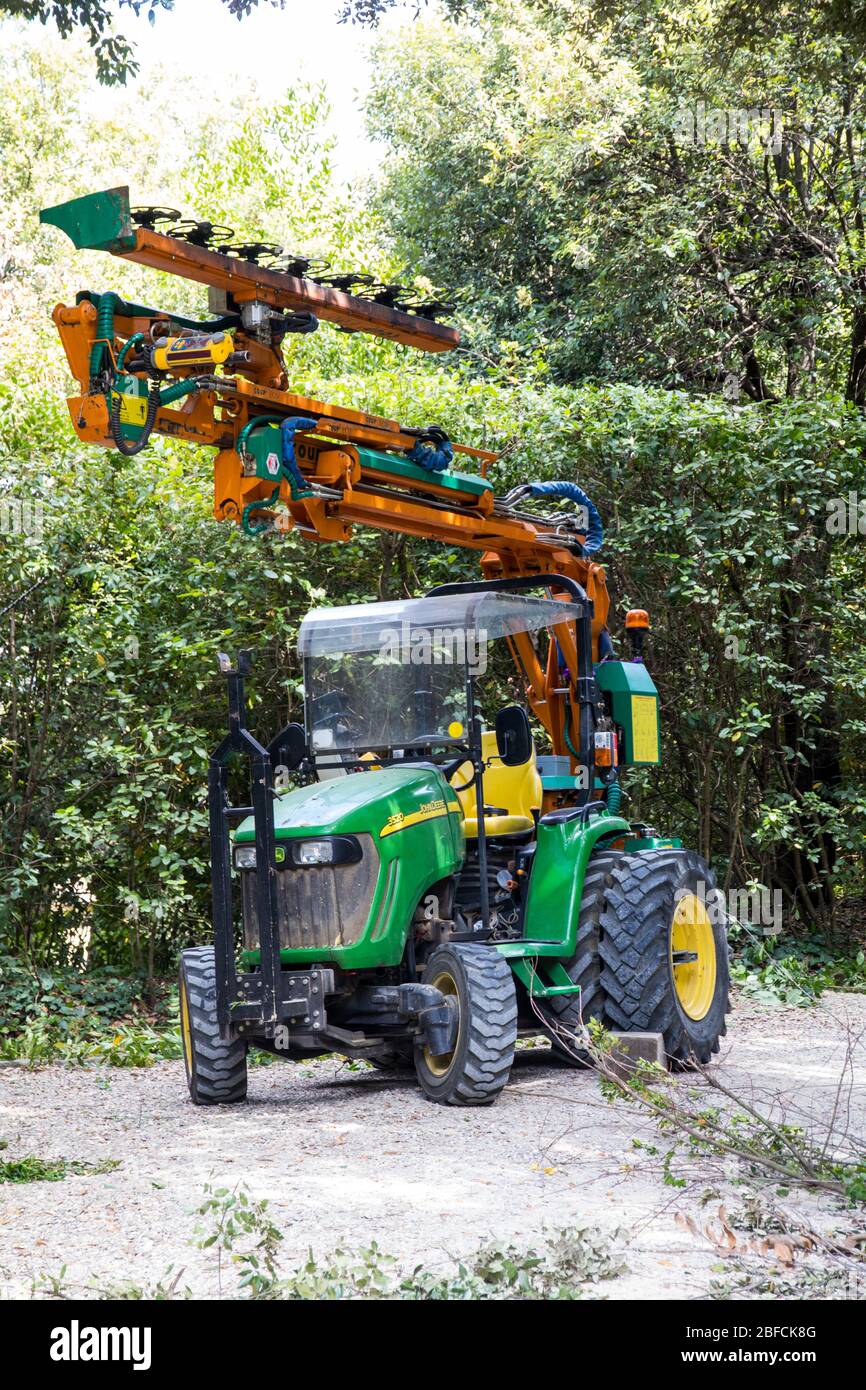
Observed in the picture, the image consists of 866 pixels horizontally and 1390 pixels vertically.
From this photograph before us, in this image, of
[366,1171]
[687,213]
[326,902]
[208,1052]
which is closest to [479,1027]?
[326,902]

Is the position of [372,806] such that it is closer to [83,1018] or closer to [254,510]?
[254,510]

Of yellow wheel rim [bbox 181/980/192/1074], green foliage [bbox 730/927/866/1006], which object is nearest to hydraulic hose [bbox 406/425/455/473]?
yellow wheel rim [bbox 181/980/192/1074]

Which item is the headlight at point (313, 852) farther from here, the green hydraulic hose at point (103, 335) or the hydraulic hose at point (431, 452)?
the green hydraulic hose at point (103, 335)

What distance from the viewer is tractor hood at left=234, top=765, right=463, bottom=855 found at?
6.79 m

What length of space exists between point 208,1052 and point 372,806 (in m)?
1.35

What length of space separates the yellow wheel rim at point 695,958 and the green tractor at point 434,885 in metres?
0.01

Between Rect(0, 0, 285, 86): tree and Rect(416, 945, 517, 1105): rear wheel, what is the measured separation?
4.08 metres

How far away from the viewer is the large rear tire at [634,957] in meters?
7.17

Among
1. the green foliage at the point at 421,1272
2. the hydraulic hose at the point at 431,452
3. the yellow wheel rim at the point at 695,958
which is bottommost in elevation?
the green foliage at the point at 421,1272

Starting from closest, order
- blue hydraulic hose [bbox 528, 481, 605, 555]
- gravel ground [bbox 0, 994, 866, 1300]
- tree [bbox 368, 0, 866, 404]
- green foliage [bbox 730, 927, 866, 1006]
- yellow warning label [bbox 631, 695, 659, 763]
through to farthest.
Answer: gravel ground [bbox 0, 994, 866, 1300], yellow warning label [bbox 631, 695, 659, 763], blue hydraulic hose [bbox 528, 481, 605, 555], green foliage [bbox 730, 927, 866, 1006], tree [bbox 368, 0, 866, 404]

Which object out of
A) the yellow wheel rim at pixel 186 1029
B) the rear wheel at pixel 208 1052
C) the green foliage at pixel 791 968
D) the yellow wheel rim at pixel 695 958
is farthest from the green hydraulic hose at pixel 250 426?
the green foliage at pixel 791 968

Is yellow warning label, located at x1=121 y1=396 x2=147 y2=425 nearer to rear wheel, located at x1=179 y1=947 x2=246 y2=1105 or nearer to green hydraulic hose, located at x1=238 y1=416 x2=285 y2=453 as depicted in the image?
green hydraulic hose, located at x1=238 y1=416 x2=285 y2=453
